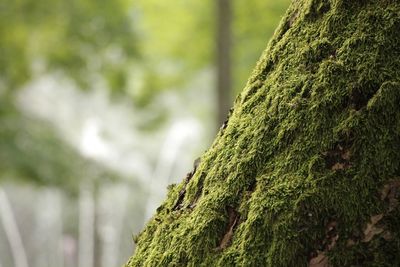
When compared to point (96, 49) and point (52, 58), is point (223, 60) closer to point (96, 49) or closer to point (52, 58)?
point (96, 49)

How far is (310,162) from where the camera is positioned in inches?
47.4

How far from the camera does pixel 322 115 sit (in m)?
1.23

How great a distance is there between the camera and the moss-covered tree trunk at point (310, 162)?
114cm

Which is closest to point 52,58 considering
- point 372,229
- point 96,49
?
point 96,49

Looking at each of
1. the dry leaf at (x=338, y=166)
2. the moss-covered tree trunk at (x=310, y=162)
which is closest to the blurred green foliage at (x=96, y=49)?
the moss-covered tree trunk at (x=310, y=162)

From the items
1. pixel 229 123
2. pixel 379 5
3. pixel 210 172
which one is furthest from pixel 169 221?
pixel 379 5

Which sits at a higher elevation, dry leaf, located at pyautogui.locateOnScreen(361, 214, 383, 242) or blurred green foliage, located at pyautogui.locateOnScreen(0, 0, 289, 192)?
blurred green foliage, located at pyautogui.locateOnScreen(0, 0, 289, 192)

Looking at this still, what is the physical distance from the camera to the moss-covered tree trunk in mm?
1137

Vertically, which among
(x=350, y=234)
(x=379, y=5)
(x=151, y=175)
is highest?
(x=151, y=175)

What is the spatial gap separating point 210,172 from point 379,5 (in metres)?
0.53

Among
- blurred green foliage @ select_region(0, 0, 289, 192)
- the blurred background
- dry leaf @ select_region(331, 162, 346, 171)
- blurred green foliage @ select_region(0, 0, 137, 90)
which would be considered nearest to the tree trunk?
the blurred background

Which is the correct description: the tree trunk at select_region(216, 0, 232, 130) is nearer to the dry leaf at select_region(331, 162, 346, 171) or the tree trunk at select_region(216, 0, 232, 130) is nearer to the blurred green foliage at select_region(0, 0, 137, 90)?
the blurred green foliage at select_region(0, 0, 137, 90)

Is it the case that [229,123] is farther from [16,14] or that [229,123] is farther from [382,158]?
[16,14]

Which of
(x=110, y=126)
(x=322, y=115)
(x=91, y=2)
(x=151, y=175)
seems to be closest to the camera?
(x=322, y=115)
